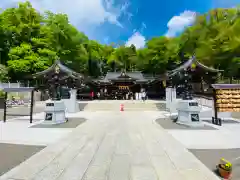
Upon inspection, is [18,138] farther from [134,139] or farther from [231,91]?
[231,91]

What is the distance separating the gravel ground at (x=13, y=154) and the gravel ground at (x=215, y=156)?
16.8 feet

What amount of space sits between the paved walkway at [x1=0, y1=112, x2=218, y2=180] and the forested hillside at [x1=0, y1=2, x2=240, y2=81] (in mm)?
25158

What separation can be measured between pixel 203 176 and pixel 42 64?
2824 cm

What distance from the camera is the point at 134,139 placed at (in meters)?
7.15

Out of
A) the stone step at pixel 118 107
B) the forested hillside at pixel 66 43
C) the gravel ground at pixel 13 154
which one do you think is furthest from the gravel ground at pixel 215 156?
the forested hillside at pixel 66 43

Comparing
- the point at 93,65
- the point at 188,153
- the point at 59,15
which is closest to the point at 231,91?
the point at 188,153

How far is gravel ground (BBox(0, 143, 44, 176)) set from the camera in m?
4.67

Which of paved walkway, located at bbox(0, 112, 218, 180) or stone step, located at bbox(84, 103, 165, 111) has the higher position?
stone step, located at bbox(84, 103, 165, 111)

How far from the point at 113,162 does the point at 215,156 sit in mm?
3098

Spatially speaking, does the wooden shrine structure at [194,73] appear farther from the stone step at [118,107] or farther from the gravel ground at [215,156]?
the gravel ground at [215,156]

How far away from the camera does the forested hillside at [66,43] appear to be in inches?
1091

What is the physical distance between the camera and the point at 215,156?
534 cm

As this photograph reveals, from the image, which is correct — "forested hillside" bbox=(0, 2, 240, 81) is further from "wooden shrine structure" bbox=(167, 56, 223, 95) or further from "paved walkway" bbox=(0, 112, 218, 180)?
"paved walkway" bbox=(0, 112, 218, 180)

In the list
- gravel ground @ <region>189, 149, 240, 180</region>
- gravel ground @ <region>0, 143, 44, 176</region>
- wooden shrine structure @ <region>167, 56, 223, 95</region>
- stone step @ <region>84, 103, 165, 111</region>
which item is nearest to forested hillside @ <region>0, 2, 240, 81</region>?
wooden shrine structure @ <region>167, 56, 223, 95</region>
